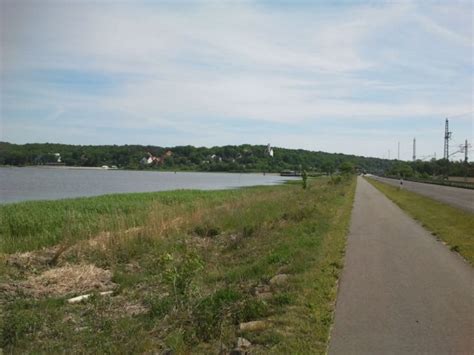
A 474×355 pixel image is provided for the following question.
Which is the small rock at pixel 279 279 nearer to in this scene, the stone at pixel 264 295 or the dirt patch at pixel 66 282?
the stone at pixel 264 295

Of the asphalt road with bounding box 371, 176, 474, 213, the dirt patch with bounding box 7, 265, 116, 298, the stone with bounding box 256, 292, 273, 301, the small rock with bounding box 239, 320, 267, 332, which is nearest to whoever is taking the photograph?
the small rock with bounding box 239, 320, 267, 332

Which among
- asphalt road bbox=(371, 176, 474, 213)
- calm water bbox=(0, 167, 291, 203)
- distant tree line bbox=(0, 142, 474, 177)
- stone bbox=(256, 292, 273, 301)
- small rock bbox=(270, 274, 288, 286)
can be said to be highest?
distant tree line bbox=(0, 142, 474, 177)

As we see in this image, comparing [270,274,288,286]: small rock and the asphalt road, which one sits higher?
the asphalt road

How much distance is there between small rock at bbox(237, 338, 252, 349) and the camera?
5.77m

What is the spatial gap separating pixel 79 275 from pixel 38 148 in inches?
6186

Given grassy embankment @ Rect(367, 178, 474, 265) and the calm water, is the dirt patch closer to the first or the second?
grassy embankment @ Rect(367, 178, 474, 265)

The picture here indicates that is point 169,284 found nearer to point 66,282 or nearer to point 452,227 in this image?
point 66,282

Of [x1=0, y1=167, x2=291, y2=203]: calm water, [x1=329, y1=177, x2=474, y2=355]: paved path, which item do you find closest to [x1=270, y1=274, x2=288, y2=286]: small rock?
[x1=329, y1=177, x2=474, y2=355]: paved path

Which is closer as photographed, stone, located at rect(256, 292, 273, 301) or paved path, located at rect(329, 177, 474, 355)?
paved path, located at rect(329, 177, 474, 355)

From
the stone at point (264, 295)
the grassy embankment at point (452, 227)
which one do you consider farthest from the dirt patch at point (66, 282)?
the grassy embankment at point (452, 227)

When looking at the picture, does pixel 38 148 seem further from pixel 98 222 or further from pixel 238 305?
pixel 238 305

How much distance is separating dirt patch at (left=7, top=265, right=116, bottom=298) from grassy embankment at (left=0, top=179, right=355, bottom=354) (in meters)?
0.03

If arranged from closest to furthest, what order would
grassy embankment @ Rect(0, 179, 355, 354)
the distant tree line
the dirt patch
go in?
grassy embankment @ Rect(0, 179, 355, 354), the dirt patch, the distant tree line

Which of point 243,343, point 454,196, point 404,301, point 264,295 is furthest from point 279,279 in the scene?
point 454,196
